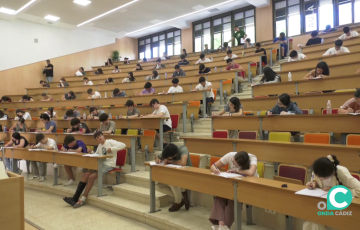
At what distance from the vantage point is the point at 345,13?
10539mm

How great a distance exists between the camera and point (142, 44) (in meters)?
17.6

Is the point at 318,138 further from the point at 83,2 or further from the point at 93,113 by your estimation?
the point at 83,2

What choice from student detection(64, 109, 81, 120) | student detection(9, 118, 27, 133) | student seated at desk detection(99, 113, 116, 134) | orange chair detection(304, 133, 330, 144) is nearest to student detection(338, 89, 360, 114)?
orange chair detection(304, 133, 330, 144)

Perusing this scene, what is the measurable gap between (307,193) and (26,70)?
1295 cm

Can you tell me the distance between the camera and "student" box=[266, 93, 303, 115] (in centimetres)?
407

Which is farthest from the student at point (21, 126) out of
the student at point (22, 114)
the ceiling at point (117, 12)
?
the ceiling at point (117, 12)

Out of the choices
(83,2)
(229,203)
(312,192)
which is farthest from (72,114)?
(312,192)

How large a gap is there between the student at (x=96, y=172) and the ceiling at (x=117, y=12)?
815 centimetres

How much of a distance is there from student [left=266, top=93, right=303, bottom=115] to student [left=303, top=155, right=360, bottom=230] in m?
1.90

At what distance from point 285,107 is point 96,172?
298 cm

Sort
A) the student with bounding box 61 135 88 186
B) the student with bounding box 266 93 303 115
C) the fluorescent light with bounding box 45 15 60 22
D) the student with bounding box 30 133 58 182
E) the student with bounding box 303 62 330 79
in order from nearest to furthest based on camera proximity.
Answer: the student with bounding box 266 93 303 115 → the student with bounding box 61 135 88 186 → the student with bounding box 303 62 330 79 → the student with bounding box 30 133 58 182 → the fluorescent light with bounding box 45 15 60 22

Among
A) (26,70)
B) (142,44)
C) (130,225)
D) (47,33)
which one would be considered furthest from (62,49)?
(130,225)

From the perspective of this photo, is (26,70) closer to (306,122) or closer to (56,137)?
(56,137)

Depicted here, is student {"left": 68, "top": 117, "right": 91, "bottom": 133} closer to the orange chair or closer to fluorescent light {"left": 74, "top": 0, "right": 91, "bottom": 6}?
the orange chair
